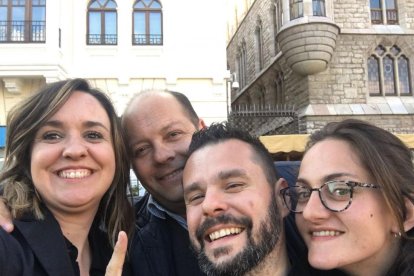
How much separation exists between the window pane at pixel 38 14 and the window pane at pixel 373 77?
11274 millimetres

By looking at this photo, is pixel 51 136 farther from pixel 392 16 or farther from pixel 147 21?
pixel 392 16

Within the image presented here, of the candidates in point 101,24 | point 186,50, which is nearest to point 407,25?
point 186,50

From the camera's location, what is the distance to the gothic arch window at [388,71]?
52.7 ft

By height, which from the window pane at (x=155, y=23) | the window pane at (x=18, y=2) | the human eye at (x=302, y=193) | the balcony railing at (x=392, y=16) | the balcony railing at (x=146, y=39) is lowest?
the human eye at (x=302, y=193)

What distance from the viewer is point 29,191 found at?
6.29 feet

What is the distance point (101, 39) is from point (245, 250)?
11444 mm

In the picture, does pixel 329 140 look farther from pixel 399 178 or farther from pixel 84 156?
A: pixel 84 156

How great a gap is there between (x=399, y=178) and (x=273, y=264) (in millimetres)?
651

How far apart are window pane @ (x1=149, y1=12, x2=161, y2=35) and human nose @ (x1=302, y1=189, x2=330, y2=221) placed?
36.6 feet

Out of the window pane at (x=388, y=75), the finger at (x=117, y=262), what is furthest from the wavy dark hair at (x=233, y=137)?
the window pane at (x=388, y=75)

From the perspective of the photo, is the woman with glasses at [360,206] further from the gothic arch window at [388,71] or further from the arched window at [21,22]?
the gothic arch window at [388,71]

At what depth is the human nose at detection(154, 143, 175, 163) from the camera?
2.46 meters

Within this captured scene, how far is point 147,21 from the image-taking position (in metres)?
12.4

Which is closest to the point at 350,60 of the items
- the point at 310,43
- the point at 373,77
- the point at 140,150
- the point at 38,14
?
the point at 373,77
